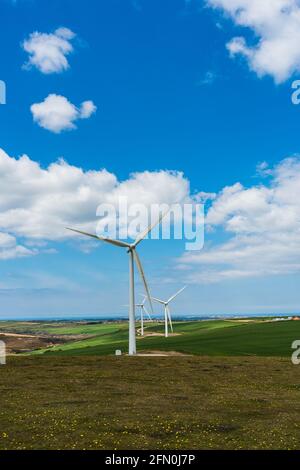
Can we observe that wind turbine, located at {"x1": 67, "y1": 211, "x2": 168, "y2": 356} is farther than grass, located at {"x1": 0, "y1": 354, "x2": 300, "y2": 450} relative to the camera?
Yes

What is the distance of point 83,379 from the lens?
136ft

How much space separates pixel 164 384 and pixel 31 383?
474 inches

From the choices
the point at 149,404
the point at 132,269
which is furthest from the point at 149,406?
the point at 132,269

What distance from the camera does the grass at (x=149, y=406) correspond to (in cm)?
2119

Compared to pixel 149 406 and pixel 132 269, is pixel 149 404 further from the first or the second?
pixel 132 269

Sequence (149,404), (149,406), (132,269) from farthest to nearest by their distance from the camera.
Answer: (132,269) < (149,404) < (149,406)

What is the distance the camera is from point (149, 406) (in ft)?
96.2

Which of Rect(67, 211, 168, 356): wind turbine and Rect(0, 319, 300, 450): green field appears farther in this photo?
Rect(67, 211, 168, 356): wind turbine

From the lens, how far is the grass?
834 inches
